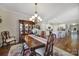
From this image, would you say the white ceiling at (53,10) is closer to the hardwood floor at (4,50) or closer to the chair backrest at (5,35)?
the chair backrest at (5,35)

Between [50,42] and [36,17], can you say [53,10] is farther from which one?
[50,42]

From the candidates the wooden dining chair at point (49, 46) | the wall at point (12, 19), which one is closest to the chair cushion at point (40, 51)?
the wooden dining chair at point (49, 46)

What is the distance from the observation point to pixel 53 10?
2193mm

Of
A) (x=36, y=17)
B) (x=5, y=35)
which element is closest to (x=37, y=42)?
(x=36, y=17)

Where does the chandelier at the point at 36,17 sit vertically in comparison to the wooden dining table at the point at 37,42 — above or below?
above

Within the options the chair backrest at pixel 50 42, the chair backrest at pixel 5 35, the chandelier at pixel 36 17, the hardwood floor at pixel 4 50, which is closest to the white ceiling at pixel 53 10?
the chandelier at pixel 36 17

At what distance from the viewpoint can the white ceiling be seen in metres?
2.17

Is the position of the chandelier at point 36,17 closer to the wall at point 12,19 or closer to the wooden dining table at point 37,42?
the wall at point 12,19

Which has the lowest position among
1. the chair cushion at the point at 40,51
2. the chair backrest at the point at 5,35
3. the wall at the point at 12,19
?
the chair cushion at the point at 40,51

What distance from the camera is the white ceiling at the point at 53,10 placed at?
2170 millimetres

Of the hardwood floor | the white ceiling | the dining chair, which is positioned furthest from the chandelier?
the hardwood floor

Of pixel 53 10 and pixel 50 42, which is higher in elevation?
pixel 53 10

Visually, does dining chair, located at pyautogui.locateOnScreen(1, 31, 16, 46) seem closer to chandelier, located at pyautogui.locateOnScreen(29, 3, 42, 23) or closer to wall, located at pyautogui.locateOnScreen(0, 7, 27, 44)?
wall, located at pyautogui.locateOnScreen(0, 7, 27, 44)

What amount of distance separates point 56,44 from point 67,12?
0.53 metres
